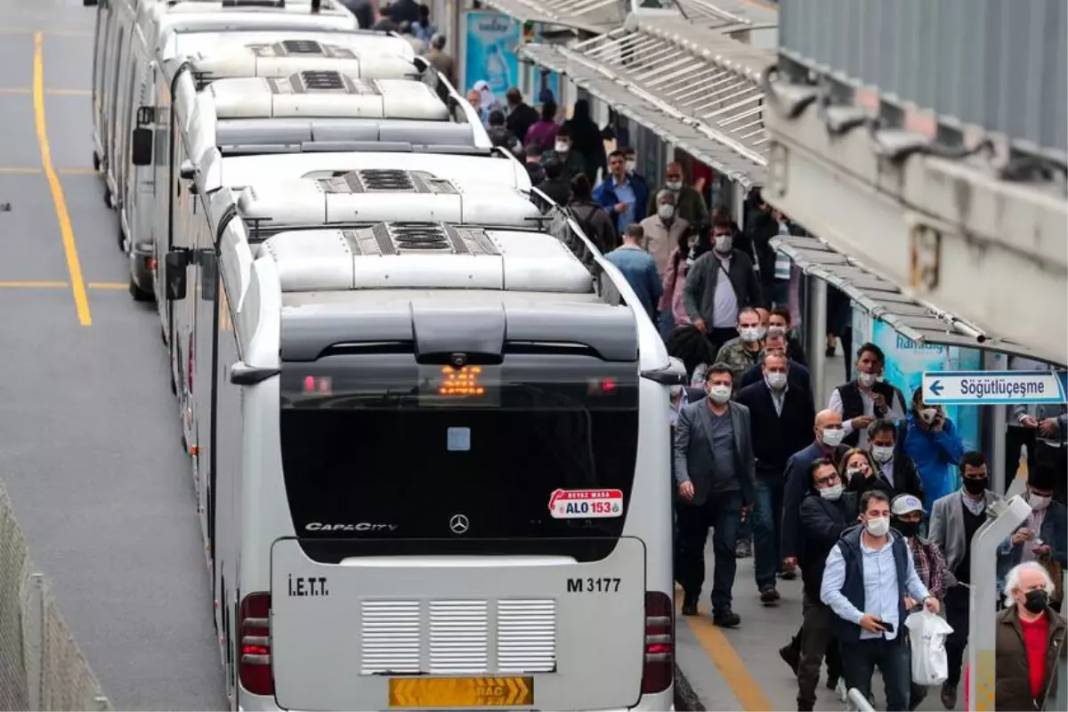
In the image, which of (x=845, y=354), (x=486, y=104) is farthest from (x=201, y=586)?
(x=486, y=104)

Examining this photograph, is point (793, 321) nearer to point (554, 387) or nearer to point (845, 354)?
point (845, 354)

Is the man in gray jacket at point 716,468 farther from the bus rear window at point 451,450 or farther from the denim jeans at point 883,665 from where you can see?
the bus rear window at point 451,450

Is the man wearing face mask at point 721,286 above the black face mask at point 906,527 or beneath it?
beneath

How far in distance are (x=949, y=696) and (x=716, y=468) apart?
215cm

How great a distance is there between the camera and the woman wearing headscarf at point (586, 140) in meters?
32.3

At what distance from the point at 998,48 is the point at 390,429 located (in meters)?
5.07

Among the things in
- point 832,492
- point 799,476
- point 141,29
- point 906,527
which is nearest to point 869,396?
point 799,476

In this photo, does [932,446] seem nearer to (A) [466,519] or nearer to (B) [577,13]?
(A) [466,519]

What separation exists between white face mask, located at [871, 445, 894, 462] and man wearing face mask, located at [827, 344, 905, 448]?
1.13 m

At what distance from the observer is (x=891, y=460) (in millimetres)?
17531

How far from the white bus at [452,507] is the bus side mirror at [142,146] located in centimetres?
1230

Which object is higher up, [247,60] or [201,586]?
[247,60]

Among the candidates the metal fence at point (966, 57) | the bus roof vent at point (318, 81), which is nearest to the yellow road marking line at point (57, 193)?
the bus roof vent at point (318, 81)

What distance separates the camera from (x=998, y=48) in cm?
921
